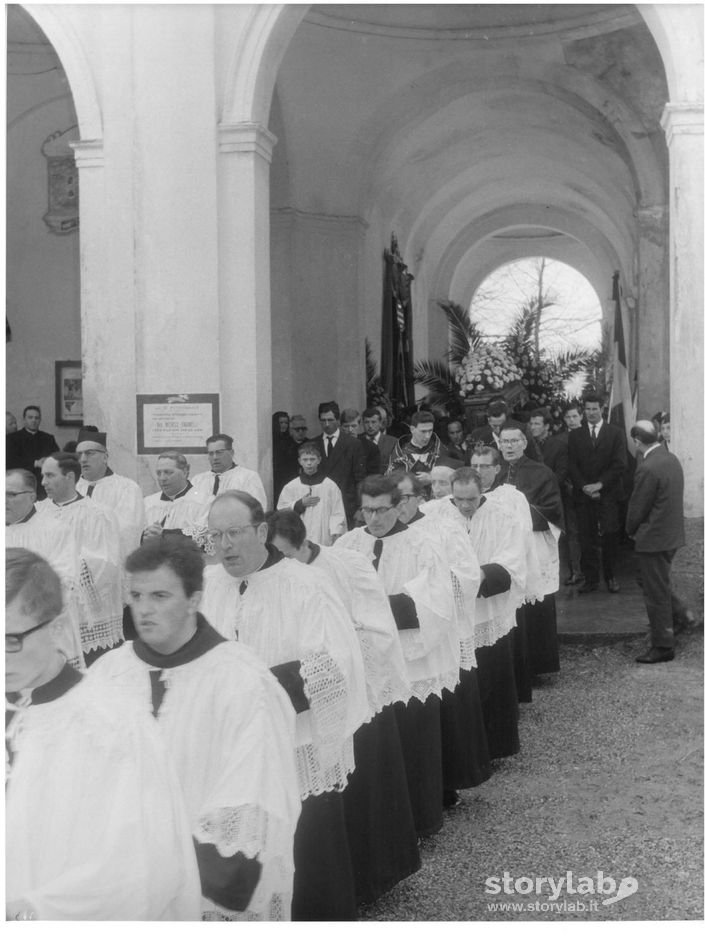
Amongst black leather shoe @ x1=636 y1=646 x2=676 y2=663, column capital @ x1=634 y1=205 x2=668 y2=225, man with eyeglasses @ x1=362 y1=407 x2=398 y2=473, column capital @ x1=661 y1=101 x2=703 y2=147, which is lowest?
black leather shoe @ x1=636 y1=646 x2=676 y2=663

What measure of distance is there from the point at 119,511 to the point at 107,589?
1.14 metres

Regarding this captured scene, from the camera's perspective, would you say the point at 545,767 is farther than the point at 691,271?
No

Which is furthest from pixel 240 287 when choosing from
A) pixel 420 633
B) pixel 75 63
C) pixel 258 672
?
pixel 258 672

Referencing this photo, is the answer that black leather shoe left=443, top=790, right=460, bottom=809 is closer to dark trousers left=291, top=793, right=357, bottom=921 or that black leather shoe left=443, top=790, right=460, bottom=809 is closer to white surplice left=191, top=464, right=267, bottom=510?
dark trousers left=291, top=793, right=357, bottom=921

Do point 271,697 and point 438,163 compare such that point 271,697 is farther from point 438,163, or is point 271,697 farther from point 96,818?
point 438,163

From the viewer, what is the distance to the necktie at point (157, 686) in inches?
131

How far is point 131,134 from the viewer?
9.34 metres

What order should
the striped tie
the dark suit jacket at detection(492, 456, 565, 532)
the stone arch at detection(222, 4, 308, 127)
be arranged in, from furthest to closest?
the stone arch at detection(222, 4, 308, 127) → the dark suit jacket at detection(492, 456, 565, 532) → the striped tie

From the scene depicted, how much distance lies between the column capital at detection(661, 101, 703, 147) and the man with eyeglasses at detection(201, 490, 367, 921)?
5.67 m

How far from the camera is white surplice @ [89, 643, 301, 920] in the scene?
321 cm

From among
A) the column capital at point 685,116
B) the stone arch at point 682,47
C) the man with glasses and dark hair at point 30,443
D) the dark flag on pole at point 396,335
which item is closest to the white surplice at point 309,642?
the column capital at point 685,116

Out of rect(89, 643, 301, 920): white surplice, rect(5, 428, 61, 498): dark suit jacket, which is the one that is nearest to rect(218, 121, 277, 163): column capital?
rect(5, 428, 61, 498): dark suit jacket

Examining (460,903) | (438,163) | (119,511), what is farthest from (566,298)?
(460,903)

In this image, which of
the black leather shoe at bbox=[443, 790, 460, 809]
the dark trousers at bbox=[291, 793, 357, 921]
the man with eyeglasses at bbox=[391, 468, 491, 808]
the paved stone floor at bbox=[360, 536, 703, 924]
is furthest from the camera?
the black leather shoe at bbox=[443, 790, 460, 809]
